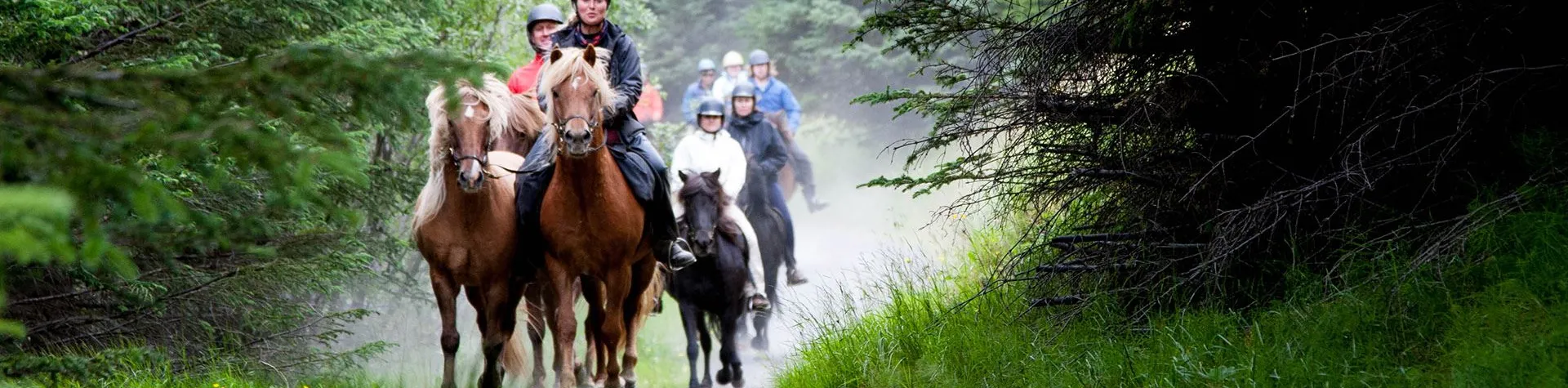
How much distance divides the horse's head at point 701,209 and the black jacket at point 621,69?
5.01 feet

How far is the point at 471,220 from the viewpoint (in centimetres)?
791

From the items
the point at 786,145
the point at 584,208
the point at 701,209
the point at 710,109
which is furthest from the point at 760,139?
the point at 584,208

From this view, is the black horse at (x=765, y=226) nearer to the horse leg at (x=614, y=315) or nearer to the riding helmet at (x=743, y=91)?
the riding helmet at (x=743, y=91)

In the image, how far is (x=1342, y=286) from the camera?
5109 millimetres

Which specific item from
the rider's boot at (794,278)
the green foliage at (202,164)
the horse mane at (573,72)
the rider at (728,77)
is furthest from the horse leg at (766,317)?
the rider at (728,77)

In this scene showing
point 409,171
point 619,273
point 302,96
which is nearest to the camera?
point 302,96

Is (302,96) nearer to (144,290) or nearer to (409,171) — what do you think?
Result: (144,290)

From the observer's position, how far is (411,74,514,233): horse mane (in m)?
7.52

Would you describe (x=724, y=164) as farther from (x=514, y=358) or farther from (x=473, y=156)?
(x=473, y=156)

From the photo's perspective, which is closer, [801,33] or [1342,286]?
[1342,286]

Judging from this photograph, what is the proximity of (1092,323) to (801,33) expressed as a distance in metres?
29.8

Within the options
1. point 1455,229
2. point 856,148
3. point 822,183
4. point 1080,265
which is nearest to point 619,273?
point 1080,265

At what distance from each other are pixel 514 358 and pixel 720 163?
107 inches

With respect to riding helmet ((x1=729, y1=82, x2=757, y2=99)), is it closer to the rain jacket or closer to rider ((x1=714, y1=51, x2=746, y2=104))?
the rain jacket
